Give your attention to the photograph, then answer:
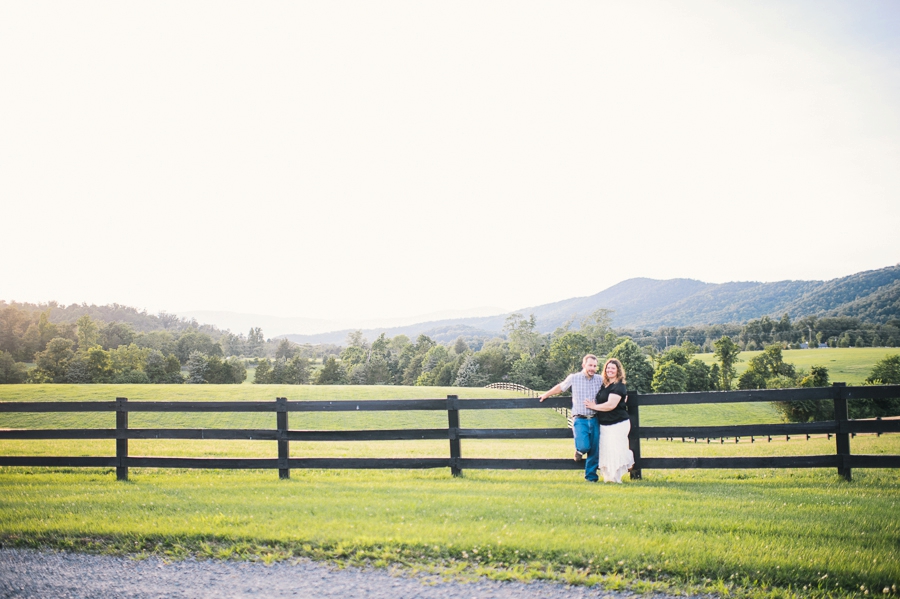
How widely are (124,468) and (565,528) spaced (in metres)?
8.24

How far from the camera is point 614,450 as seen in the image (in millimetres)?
8945

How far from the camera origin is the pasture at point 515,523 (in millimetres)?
5352

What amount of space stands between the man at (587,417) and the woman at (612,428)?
12 cm

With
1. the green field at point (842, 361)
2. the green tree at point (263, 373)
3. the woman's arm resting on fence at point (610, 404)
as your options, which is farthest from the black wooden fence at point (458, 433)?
the green tree at point (263, 373)

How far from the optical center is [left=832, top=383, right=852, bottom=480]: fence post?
8.97 meters

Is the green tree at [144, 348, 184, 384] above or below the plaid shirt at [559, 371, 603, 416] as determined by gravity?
below

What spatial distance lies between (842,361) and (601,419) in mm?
111381

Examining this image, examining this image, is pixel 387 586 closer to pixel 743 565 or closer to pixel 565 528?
pixel 565 528

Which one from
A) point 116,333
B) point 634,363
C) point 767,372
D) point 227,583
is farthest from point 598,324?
point 227,583

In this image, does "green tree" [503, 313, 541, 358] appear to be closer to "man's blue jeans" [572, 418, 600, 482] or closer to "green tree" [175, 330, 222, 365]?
"green tree" [175, 330, 222, 365]

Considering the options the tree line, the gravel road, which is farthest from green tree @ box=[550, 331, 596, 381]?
the gravel road

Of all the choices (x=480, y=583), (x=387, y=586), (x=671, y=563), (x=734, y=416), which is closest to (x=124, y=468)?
(x=387, y=586)

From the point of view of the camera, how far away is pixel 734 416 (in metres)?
58.8

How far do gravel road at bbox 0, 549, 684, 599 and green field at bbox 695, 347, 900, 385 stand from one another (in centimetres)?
8943
